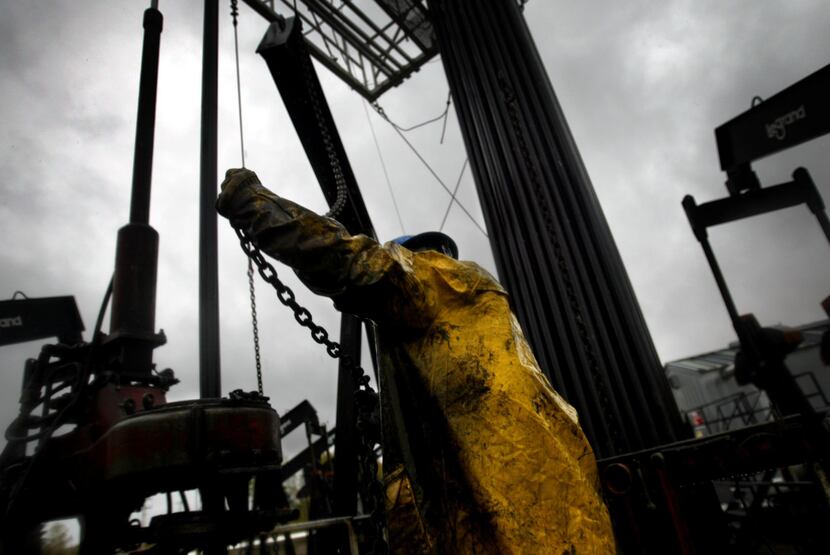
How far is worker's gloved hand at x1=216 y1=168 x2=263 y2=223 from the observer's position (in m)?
1.71

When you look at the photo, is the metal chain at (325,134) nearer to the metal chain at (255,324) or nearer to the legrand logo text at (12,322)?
the metal chain at (255,324)

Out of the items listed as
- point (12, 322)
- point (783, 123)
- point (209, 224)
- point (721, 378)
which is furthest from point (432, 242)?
point (721, 378)

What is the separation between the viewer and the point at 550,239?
446cm

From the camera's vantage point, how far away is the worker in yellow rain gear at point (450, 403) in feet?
5.23

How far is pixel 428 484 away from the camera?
179 centimetres

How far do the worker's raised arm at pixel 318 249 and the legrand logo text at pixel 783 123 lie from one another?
4.55 metres

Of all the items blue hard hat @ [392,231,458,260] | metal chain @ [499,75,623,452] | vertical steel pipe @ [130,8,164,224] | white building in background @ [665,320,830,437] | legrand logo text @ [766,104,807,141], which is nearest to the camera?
blue hard hat @ [392,231,458,260]

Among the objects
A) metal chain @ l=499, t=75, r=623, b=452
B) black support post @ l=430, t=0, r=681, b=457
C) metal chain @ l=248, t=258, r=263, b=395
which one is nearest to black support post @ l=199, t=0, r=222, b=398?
metal chain @ l=248, t=258, r=263, b=395

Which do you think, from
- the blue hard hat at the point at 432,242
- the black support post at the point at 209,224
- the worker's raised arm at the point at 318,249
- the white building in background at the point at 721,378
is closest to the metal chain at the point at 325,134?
the blue hard hat at the point at 432,242

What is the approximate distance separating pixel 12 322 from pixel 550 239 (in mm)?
6328

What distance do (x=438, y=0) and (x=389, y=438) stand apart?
6590mm

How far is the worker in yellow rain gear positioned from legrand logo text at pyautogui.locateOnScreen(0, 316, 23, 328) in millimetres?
5422

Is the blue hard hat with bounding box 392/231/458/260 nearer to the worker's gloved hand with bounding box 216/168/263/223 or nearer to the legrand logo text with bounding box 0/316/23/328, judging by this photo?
the worker's gloved hand with bounding box 216/168/263/223

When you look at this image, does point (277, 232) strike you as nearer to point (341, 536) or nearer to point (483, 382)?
point (483, 382)
